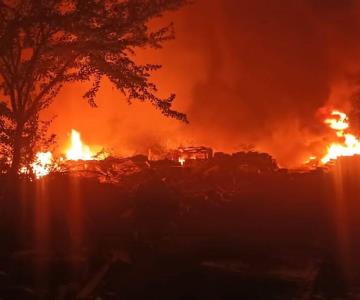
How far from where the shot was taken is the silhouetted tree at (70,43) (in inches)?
433

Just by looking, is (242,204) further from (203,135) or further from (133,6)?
(203,135)

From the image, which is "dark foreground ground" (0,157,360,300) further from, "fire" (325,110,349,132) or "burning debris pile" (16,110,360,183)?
"fire" (325,110,349,132)

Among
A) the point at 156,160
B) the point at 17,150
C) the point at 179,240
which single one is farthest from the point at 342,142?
the point at 17,150

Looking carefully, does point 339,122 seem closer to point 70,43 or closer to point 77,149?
point 77,149

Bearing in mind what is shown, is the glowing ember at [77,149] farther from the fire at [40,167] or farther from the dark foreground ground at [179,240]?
the dark foreground ground at [179,240]

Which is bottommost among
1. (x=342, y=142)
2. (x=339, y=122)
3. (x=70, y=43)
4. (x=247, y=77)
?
(x=342, y=142)

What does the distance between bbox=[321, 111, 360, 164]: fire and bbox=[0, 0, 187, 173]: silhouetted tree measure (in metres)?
16.6

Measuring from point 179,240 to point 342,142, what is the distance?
20050mm

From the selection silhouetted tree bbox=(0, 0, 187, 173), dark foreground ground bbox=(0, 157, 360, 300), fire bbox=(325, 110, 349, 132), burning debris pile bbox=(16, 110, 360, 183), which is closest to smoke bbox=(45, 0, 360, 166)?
fire bbox=(325, 110, 349, 132)

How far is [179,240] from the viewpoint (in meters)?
9.76

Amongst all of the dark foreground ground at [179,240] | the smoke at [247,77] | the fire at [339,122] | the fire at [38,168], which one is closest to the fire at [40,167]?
the fire at [38,168]

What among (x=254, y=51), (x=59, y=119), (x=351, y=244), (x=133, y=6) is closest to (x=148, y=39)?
(x=133, y=6)

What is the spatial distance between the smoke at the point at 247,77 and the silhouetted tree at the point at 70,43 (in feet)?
61.0

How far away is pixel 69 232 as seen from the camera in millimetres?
10180
